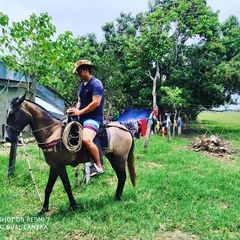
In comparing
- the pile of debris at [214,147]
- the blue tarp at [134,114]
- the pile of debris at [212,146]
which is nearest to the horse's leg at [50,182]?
the pile of debris at [214,147]

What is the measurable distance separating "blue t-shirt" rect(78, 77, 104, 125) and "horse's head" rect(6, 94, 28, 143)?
99 centimetres

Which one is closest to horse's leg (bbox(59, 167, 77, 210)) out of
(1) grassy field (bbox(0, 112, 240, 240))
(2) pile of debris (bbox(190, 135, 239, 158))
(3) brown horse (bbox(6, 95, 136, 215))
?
(3) brown horse (bbox(6, 95, 136, 215))

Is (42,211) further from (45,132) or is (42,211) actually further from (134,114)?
(134,114)

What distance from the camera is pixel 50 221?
3.88 m

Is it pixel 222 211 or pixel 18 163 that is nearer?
pixel 222 211

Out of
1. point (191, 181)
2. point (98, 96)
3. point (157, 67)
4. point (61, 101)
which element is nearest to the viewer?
point (98, 96)

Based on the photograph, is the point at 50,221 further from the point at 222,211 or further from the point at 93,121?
the point at 222,211

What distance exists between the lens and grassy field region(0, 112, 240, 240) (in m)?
3.60

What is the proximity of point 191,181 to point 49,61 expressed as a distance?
4671 mm

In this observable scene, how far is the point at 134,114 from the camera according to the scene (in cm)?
2023

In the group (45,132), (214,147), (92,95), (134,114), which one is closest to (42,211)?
(45,132)

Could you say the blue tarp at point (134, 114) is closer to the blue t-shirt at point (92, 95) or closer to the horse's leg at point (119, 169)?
the horse's leg at point (119, 169)

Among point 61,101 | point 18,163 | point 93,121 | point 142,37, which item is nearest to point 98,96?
point 93,121

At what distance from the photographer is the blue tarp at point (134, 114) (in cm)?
1951
